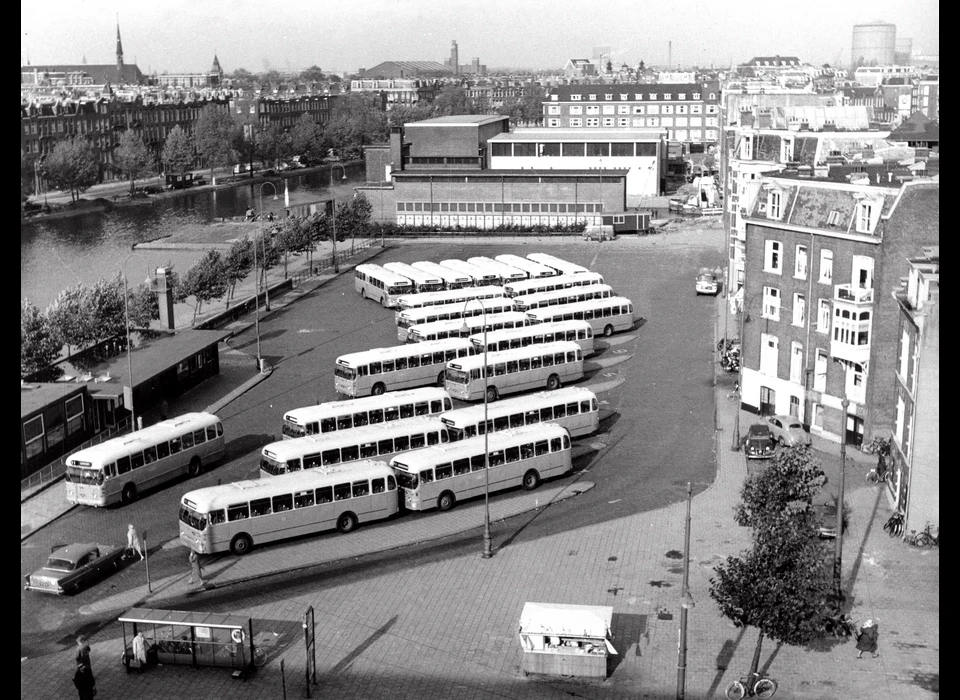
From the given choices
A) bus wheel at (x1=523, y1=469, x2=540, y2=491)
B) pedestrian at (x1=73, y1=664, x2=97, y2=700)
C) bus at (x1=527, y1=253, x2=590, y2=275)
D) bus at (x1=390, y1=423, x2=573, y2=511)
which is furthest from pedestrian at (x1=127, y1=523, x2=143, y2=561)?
bus at (x1=527, y1=253, x2=590, y2=275)

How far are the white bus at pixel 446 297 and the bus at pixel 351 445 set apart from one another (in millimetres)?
13158

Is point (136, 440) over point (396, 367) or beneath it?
over

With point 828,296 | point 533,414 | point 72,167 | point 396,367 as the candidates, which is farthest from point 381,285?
point 72,167

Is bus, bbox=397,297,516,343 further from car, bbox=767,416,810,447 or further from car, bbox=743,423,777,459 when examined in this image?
car, bbox=743,423,777,459

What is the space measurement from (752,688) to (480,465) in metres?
8.59

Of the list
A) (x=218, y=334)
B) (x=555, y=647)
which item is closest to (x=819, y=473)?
(x=555, y=647)

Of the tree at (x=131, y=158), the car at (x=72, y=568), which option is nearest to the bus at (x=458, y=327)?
the car at (x=72, y=568)

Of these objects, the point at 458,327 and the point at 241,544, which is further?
the point at 458,327

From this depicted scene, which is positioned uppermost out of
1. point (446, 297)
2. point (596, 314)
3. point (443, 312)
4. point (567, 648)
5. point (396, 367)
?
point (446, 297)

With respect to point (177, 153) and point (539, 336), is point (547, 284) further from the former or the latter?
point (177, 153)

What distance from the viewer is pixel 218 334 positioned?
29453 mm

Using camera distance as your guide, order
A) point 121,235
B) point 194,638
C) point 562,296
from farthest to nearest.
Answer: point 121,235, point 562,296, point 194,638

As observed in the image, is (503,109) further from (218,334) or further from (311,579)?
(311,579)

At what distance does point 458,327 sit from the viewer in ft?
104
